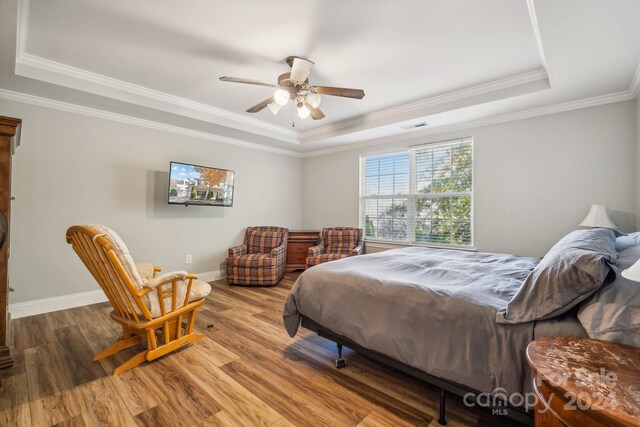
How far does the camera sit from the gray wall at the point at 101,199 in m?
3.04

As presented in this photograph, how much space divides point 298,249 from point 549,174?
3860mm

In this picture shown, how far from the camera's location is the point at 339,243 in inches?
195

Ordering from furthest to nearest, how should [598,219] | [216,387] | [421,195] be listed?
[421,195]
[598,219]
[216,387]

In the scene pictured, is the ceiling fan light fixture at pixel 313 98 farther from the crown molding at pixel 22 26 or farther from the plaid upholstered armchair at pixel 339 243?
the plaid upholstered armchair at pixel 339 243

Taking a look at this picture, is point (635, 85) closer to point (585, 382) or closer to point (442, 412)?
point (585, 382)

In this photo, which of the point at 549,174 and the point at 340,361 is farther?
the point at 549,174

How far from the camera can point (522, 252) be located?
Result: 11.6 feet

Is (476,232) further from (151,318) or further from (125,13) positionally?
(125,13)

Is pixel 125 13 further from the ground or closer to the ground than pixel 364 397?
further from the ground

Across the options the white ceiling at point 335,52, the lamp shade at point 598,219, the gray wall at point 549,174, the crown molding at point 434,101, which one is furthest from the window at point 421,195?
the lamp shade at point 598,219

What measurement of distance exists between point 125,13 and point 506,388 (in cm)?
334

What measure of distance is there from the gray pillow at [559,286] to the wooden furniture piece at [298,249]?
4080mm

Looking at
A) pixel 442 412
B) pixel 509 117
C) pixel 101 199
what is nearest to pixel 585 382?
pixel 442 412

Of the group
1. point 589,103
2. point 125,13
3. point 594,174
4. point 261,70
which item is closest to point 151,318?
point 125,13
